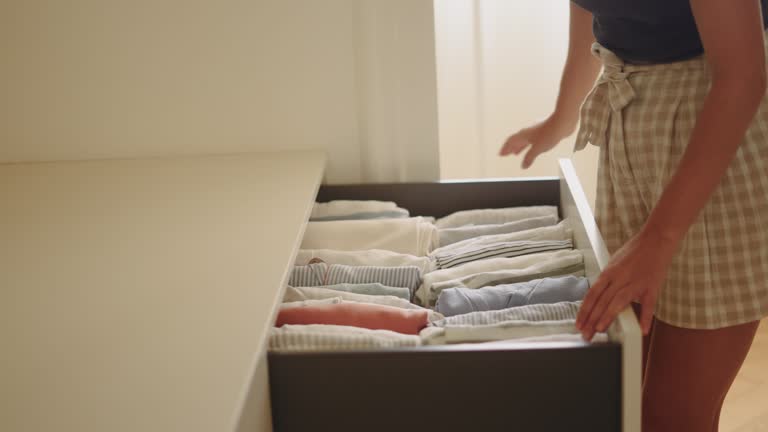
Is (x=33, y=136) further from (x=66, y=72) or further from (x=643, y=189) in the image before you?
(x=643, y=189)

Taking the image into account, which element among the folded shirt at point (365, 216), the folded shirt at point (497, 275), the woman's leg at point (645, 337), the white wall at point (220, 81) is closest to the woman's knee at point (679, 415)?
the woman's leg at point (645, 337)

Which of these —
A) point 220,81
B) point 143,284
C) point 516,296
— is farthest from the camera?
point 220,81

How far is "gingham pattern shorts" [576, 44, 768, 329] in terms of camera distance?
1130 millimetres

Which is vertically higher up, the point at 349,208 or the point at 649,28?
the point at 649,28

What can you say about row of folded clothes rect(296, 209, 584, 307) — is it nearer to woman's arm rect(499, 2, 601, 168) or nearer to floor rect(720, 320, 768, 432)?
woman's arm rect(499, 2, 601, 168)

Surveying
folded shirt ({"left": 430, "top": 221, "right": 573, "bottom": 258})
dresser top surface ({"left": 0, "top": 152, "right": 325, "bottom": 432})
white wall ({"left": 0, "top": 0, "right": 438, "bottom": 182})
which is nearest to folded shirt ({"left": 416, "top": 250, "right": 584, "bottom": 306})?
folded shirt ({"left": 430, "top": 221, "right": 573, "bottom": 258})

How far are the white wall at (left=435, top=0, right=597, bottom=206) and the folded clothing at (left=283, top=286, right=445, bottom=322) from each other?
845mm

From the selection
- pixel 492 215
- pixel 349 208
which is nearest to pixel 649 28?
pixel 492 215

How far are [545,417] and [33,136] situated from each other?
1.42 metres

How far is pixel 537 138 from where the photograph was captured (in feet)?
5.05

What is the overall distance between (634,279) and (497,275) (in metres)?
0.45

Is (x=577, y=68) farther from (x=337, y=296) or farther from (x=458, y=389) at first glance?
(x=458, y=389)

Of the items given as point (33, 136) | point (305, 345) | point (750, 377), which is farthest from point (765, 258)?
point (33, 136)

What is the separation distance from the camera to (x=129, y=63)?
6.39 feet
